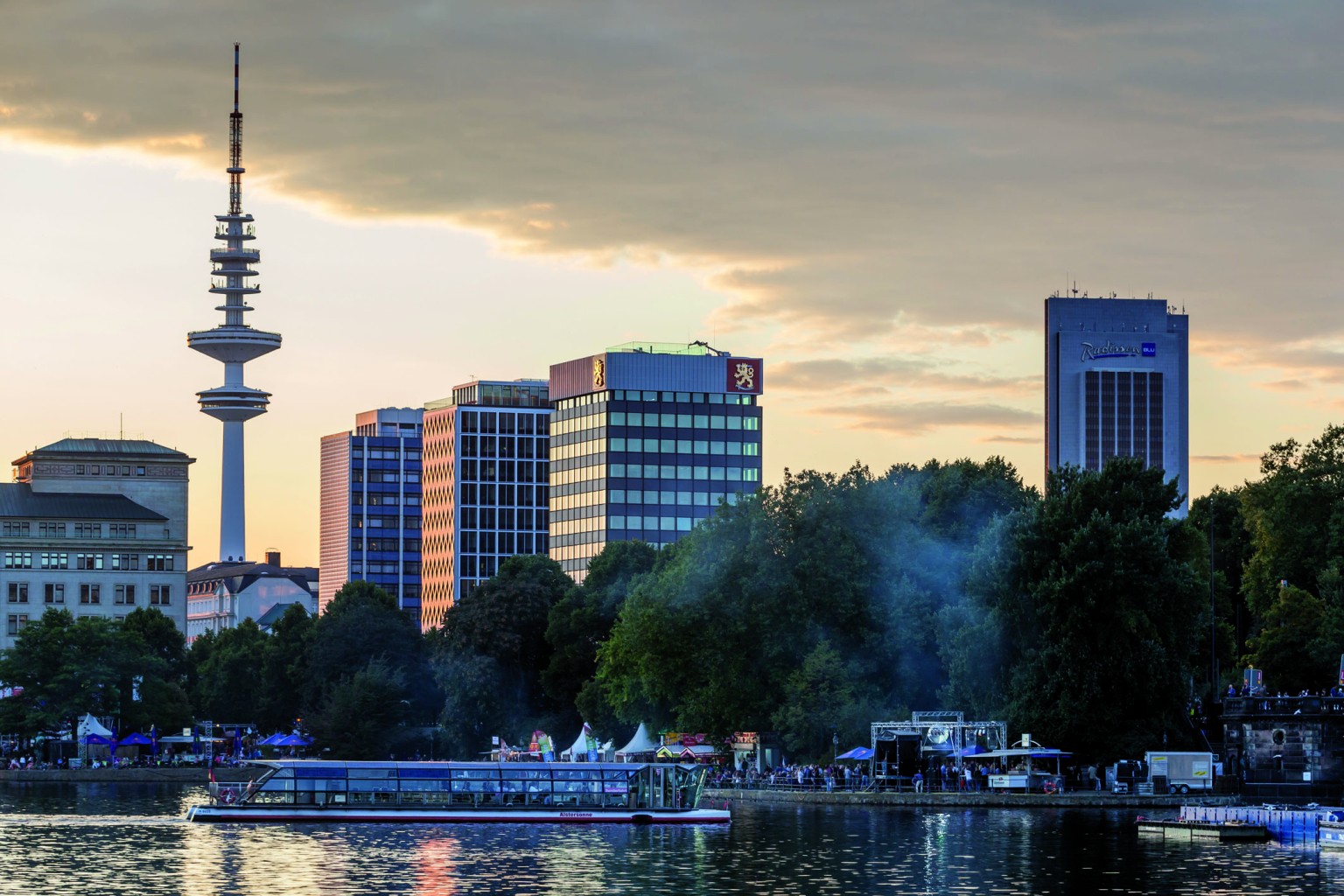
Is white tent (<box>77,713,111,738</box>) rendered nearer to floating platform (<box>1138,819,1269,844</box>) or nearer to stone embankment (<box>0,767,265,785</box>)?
stone embankment (<box>0,767,265,785</box>)

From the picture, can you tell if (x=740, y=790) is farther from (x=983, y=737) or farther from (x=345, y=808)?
(x=345, y=808)

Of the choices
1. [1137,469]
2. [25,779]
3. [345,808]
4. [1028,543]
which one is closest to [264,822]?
[345,808]

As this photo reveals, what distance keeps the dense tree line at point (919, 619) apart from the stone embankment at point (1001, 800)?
4627mm

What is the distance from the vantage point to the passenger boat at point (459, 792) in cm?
10338

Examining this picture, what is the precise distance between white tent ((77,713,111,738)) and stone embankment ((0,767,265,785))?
18.7 ft

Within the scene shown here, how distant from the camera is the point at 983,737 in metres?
119

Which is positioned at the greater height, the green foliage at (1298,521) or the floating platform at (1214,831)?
the green foliage at (1298,521)

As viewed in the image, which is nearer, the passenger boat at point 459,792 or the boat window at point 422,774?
the passenger boat at point 459,792

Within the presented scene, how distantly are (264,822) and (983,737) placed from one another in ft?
125

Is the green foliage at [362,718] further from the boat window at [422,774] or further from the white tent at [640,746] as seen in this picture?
the boat window at [422,774]

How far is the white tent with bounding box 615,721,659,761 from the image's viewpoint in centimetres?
14300

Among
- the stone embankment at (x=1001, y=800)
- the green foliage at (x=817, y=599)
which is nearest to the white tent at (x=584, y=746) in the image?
the green foliage at (x=817, y=599)

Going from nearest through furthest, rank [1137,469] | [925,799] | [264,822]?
[264,822]
[925,799]
[1137,469]

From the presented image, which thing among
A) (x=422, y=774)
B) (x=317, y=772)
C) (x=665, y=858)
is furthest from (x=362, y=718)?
(x=665, y=858)
